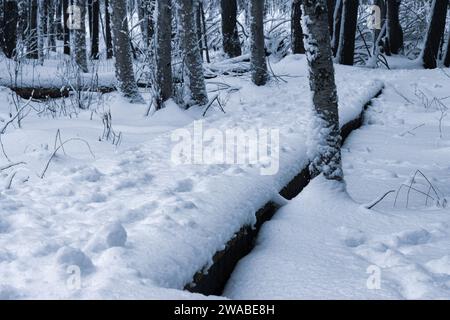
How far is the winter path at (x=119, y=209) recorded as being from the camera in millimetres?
2229

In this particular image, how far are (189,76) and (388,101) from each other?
4.04 metres

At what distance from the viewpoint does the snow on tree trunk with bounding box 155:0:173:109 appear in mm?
7195

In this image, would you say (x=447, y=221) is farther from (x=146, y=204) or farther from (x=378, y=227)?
(x=146, y=204)

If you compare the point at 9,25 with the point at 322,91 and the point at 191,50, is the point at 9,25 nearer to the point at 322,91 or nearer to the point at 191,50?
the point at 191,50

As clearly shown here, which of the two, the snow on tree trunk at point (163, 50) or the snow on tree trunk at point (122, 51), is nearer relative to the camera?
the snow on tree trunk at point (163, 50)

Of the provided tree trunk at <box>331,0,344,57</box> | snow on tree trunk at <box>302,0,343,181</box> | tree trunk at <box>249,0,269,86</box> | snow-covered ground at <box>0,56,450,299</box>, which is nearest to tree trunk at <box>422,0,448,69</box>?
tree trunk at <box>331,0,344,57</box>

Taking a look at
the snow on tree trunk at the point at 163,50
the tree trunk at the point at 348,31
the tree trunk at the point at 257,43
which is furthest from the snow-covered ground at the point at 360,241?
the tree trunk at the point at 348,31

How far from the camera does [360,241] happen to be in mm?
3119

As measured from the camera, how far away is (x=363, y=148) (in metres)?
6.18

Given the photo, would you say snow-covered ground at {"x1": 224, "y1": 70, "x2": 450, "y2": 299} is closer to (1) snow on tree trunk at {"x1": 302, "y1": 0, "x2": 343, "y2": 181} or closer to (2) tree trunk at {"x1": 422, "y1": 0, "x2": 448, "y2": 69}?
(1) snow on tree trunk at {"x1": 302, "y1": 0, "x2": 343, "y2": 181}

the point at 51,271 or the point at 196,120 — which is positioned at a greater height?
the point at 51,271

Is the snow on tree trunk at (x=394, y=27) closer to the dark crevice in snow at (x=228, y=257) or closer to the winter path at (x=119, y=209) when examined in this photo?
the winter path at (x=119, y=209)

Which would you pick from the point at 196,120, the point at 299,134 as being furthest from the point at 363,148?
the point at 196,120

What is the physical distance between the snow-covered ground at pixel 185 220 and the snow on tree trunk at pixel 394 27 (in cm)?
949
